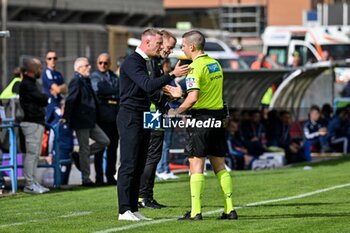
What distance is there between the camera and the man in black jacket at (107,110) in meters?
18.6

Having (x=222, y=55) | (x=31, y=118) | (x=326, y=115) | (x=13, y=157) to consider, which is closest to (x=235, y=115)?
(x=326, y=115)

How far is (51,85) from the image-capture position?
2008 cm

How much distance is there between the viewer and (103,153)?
1914 cm

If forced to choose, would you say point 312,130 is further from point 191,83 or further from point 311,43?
point 311,43

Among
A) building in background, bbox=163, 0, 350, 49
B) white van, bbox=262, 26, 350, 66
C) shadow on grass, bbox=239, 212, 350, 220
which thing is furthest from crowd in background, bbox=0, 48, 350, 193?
building in background, bbox=163, 0, 350, 49

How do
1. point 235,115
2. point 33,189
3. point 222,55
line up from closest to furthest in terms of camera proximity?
point 33,189 → point 235,115 → point 222,55

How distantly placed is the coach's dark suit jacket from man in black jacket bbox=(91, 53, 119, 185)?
42cm

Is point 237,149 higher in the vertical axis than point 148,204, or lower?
lower

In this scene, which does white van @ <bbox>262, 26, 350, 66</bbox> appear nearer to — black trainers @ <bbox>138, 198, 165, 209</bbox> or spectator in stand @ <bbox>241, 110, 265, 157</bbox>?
spectator in stand @ <bbox>241, 110, 265, 157</bbox>

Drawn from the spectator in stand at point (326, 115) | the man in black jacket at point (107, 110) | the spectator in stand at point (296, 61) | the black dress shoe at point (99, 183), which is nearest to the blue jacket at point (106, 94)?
the man in black jacket at point (107, 110)

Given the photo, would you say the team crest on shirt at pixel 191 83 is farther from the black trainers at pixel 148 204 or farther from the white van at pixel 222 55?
the white van at pixel 222 55

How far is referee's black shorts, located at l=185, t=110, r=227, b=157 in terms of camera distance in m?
12.7

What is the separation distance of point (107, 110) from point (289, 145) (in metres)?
7.72

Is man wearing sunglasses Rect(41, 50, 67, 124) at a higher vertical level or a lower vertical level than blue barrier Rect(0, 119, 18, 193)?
higher
